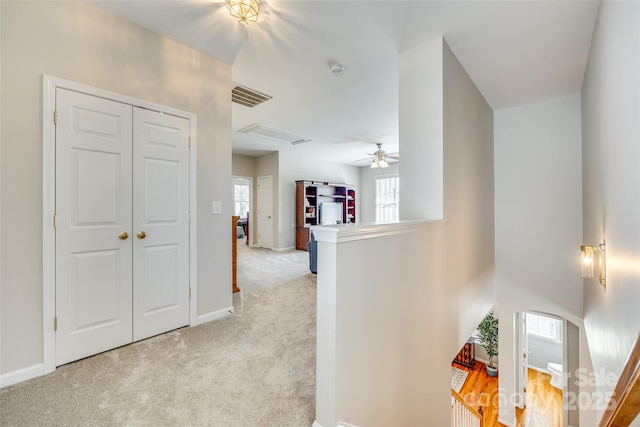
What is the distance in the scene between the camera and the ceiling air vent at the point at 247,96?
Result: 3.28m

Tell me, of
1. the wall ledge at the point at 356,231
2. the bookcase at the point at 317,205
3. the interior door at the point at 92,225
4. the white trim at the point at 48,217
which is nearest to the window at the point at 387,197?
the bookcase at the point at 317,205

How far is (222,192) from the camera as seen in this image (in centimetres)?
260

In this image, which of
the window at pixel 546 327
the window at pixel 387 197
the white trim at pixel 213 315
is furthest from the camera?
the window at pixel 387 197

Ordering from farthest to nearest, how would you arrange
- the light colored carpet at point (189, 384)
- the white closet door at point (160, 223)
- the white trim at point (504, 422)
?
the white trim at point (504, 422)
the white closet door at point (160, 223)
the light colored carpet at point (189, 384)

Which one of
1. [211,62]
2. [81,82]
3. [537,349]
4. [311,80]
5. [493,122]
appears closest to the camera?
[81,82]

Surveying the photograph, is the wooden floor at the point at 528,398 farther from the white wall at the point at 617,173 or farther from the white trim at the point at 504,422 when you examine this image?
the white wall at the point at 617,173

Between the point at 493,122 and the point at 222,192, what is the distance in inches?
156

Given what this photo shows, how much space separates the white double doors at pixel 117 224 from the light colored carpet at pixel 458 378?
6.21 metres

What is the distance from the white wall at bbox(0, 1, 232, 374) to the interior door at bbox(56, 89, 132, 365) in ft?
0.36

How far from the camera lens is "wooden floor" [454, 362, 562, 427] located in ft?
15.8

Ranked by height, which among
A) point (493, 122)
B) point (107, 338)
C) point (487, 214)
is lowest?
point (107, 338)

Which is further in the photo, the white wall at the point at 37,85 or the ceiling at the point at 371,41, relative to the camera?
the ceiling at the point at 371,41

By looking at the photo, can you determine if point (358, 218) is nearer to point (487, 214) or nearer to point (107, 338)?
point (487, 214)

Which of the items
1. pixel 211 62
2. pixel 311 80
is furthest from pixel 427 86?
pixel 211 62
